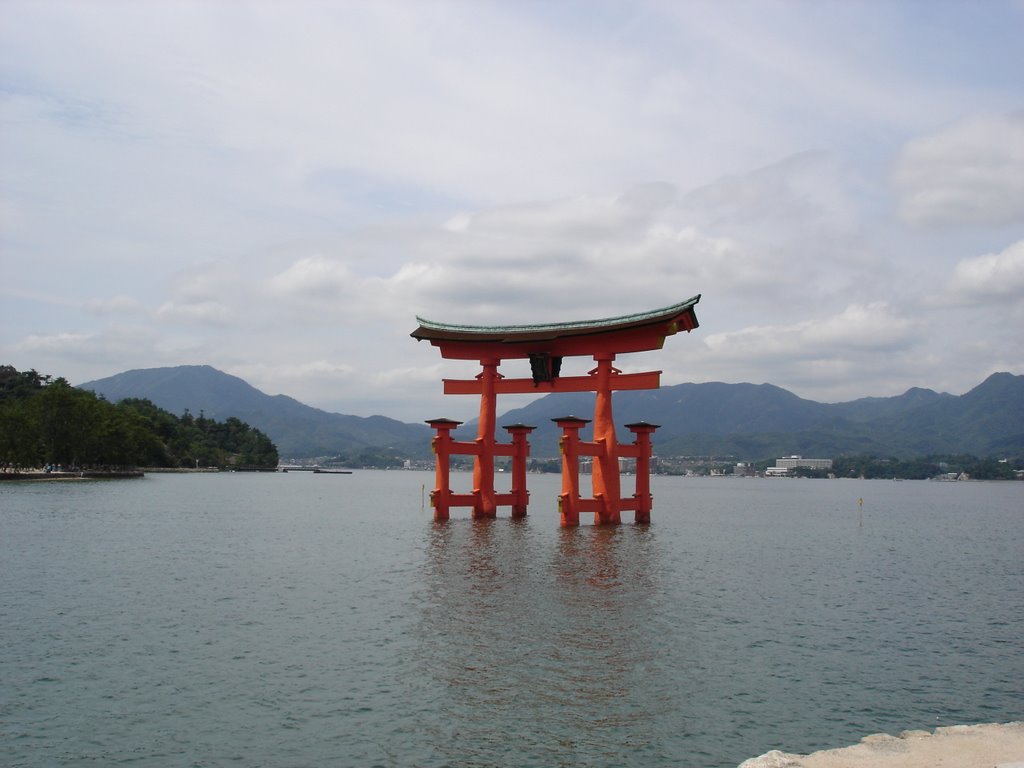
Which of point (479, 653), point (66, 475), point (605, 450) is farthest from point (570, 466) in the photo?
point (66, 475)

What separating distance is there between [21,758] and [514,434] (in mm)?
31943

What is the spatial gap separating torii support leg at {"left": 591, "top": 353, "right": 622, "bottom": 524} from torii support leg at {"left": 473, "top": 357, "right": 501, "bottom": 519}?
529 cm

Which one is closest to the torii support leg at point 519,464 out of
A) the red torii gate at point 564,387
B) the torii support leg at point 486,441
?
the red torii gate at point 564,387

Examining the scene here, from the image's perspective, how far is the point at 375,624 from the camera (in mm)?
16688

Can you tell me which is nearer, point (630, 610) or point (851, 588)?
point (630, 610)

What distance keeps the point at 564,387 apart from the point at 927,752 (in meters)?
29.4

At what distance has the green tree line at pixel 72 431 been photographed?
245ft

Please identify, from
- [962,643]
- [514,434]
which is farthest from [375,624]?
[514,434]

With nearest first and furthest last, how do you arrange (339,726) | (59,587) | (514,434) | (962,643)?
(339,726) → (962,643) → (59,587) → (514,434)

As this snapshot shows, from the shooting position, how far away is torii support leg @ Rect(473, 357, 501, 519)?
38.2m

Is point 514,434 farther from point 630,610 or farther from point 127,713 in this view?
point 127,713

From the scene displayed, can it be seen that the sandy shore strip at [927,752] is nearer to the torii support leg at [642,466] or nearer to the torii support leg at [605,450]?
the torii support leg at [605,450]

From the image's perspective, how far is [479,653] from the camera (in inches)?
563

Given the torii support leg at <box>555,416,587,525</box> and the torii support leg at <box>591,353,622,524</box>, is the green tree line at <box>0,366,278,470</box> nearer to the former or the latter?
the torii support leg at <box>555,416,587,525</box>
